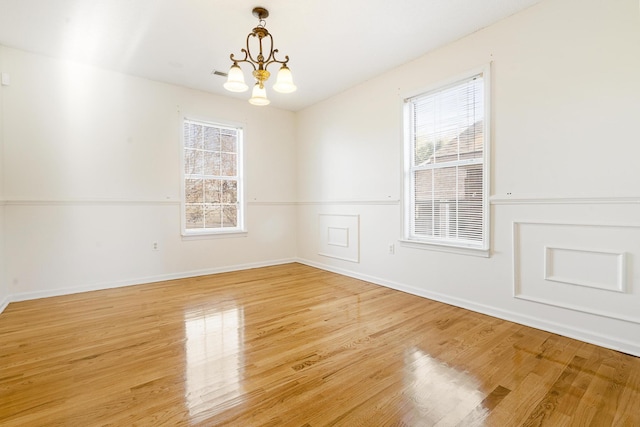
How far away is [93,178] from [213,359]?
9.56 ft

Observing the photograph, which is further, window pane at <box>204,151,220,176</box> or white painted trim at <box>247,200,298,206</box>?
white painted trim at <box>247,200,298,206</box>

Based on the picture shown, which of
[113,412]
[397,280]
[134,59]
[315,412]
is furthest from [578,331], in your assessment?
[134,59]

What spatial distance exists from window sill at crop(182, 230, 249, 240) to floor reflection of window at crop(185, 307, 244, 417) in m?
1.63

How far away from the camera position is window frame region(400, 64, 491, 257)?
2730 millimetres

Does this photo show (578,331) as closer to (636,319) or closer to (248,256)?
(636,319)

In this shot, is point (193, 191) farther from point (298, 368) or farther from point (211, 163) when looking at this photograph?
point (298, 368)

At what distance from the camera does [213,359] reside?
197cm

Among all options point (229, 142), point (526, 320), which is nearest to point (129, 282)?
point (229, 142)

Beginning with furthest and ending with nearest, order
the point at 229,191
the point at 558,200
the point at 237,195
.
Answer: the point at 237,195
the point at 229,191
the point at 558,200

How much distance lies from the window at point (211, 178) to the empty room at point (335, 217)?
32 millimetres

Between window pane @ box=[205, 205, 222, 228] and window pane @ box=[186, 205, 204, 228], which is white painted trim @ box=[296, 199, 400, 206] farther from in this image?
window pane @ box=[186, 205, 204, 228]

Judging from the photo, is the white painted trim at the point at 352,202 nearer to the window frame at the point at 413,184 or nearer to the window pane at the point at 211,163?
the window frame at the point at 413,184

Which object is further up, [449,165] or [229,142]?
[229,142]

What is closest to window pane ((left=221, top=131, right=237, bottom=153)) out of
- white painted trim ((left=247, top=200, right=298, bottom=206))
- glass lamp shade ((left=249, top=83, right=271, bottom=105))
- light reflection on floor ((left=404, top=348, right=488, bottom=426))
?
white painted trim ((left=247, top=200, right=298, bottom=206))
